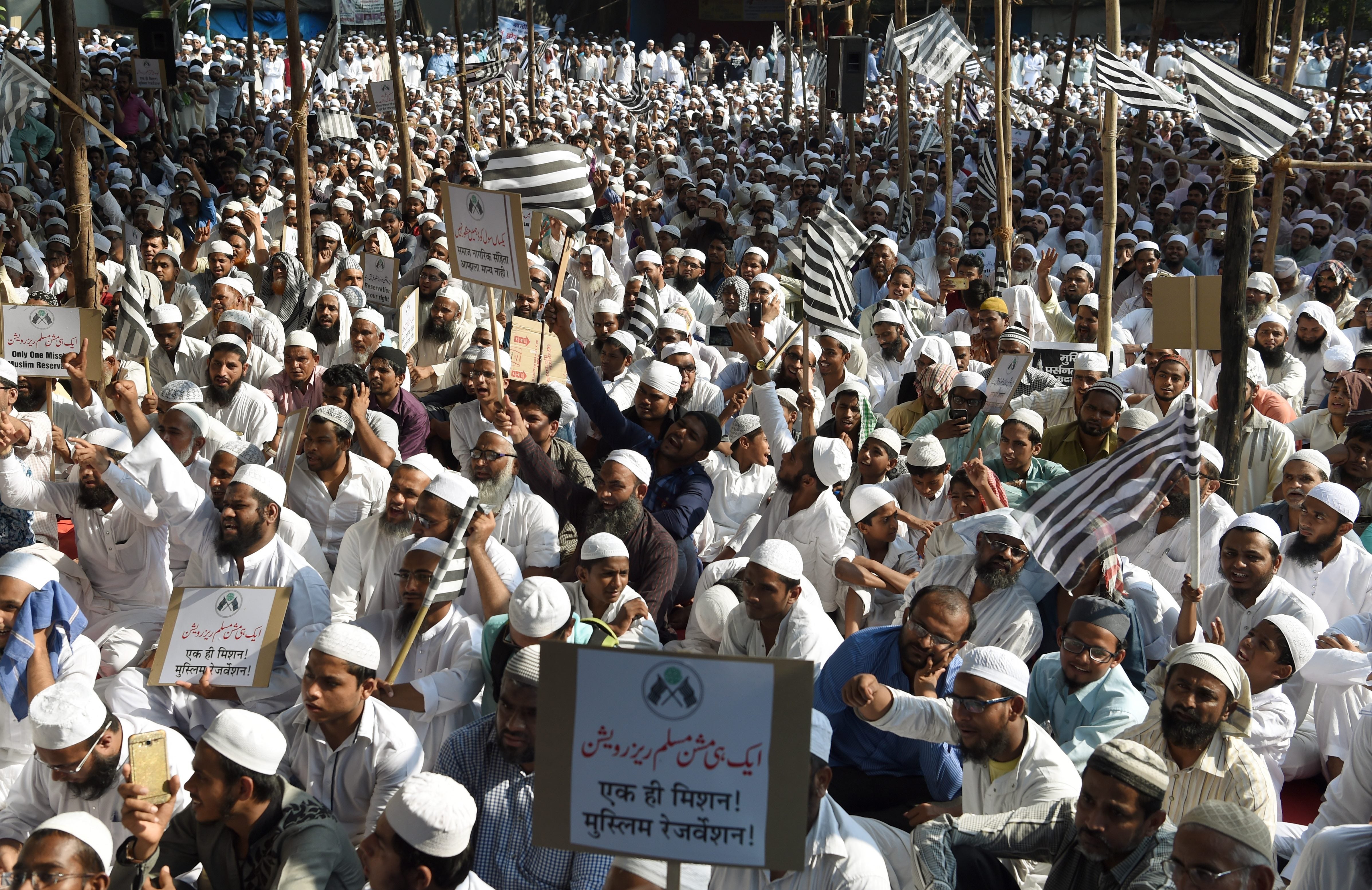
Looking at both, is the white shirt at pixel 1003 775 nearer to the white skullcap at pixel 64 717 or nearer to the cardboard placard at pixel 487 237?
the white skullcap at pixel 64 717

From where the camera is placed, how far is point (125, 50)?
2072 centimetres

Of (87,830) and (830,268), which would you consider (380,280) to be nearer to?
(830,268)

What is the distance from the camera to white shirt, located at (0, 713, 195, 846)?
3525 millimetres

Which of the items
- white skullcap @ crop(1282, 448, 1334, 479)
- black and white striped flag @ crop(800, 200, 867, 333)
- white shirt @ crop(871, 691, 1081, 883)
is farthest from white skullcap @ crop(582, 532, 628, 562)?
white skullcap @ crop(1282, 448, 1334, 479)

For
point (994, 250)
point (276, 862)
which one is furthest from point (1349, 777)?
point (994, 250)

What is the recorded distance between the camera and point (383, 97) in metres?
13.3

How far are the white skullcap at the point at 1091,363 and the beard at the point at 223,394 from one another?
A: 4.18 meters

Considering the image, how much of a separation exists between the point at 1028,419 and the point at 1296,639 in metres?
1.73

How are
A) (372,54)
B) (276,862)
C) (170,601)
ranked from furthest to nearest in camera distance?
(372,54) → (170,601) → (276,862)

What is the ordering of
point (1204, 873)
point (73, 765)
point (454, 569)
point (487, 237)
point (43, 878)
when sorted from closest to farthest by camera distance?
point (1204, 873), point (43, 878), point (73, 765), point (454, 569), point (487, 237)

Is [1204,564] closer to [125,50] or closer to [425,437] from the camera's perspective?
[425,437]

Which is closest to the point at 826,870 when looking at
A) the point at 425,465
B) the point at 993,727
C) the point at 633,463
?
the point at 993,727

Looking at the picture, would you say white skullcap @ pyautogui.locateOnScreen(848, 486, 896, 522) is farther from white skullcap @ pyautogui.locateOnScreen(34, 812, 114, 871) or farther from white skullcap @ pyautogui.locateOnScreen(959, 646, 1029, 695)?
white skullcap @ pyautogui.locateOnScreen(34, 812, 114, 871)

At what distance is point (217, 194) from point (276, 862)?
500 inches
